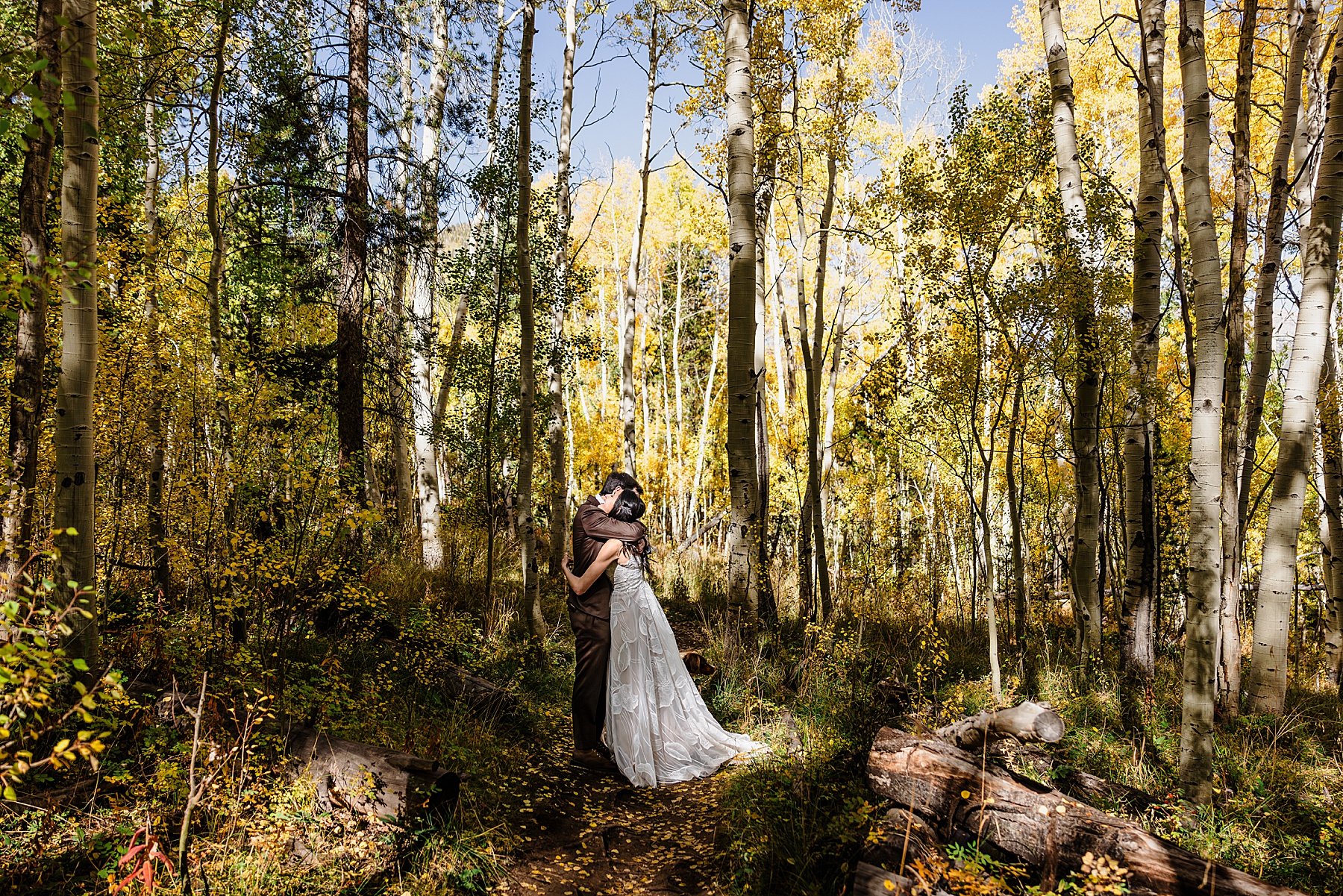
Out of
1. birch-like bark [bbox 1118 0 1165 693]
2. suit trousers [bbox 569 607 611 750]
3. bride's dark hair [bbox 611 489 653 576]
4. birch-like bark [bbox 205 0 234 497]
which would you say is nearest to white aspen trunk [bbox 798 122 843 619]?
birch-like bark [bbox 1118 0 1165 693]

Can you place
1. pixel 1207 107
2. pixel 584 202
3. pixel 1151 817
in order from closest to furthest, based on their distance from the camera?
pixel 1151 817 < pixel 1207 107 < pixel 584 202

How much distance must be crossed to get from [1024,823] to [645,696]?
2.34 metres

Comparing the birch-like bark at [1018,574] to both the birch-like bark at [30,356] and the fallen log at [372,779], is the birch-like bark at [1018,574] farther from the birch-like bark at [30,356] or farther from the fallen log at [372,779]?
the birch-like bark at [30,356]

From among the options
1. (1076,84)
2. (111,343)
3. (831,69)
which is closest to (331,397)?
(111,343)

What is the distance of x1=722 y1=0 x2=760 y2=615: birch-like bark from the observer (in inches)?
228

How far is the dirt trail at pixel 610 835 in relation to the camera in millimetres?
3184

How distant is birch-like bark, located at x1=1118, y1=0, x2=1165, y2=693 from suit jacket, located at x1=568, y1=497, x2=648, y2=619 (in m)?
4.00

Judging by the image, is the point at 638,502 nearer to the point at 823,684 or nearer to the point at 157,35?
the point at 823,684

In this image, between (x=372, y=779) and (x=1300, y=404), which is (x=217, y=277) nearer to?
(x=372, y=779)

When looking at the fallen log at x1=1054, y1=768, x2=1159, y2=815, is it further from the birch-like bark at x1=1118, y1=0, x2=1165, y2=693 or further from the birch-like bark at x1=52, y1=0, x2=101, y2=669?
the birch-like bark at x1=52, y1=0, x2=101, y2=669

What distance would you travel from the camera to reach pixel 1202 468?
3.39 meters

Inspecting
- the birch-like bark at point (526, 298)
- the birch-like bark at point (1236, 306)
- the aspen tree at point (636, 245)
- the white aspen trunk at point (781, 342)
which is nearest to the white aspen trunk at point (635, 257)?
the aspen tree at point (636, 245)

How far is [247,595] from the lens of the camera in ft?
13.8

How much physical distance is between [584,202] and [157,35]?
13.9 m
